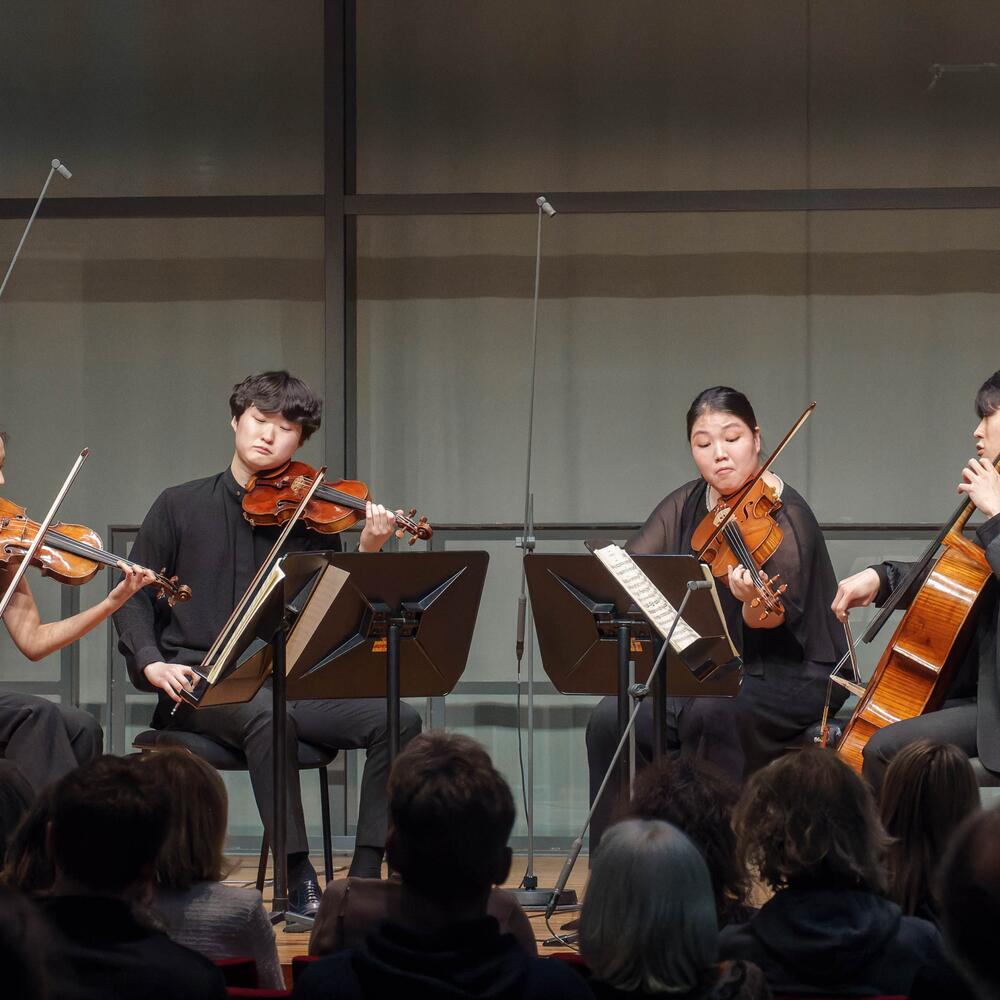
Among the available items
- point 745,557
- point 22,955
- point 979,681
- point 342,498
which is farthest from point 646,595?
point 22,955

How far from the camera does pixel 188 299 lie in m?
5.24

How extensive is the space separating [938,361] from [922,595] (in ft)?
7.18

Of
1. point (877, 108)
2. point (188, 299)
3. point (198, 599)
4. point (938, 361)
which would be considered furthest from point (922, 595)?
point (188, 299)

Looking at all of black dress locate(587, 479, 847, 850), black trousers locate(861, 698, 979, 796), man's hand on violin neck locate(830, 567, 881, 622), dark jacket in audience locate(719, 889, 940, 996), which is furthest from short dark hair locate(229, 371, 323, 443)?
dark jacket in audience locate(719, 889, 940, 996)

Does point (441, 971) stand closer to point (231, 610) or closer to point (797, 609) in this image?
point (797, 609)

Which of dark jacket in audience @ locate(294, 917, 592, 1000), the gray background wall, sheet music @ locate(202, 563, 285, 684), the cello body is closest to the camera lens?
dark jacket in audience @ locate(294, 917, 592, 1000)

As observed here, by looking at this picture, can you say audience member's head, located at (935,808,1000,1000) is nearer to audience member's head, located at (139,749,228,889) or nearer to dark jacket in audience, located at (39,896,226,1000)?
dark jacket in audience, located at (39,896,226,1000)

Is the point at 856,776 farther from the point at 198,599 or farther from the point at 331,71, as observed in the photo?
the point at 331,71

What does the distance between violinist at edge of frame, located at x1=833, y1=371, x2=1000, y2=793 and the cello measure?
0.13ft

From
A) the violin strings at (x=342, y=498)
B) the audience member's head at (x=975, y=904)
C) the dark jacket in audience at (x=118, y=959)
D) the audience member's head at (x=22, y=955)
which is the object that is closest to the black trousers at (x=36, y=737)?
the violin strings at (x=342, y=498)

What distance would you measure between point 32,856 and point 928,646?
2016 millimetres

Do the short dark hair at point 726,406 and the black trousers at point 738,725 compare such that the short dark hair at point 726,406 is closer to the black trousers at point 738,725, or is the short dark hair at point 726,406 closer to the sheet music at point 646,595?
the black trousers at point 738,725

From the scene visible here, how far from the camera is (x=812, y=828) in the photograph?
1.76m

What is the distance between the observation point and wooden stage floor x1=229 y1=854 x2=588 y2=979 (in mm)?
2936
